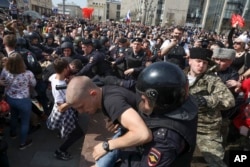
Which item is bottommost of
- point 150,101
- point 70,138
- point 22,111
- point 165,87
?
point 70,138

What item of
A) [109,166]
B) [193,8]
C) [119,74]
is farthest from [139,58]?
[193,8]

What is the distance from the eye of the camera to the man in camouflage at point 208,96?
2678 millimetres

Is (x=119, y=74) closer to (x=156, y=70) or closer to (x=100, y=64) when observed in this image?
(x=100, y=64)

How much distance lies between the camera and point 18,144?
4.20 m

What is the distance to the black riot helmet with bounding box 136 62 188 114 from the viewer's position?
1514 mm

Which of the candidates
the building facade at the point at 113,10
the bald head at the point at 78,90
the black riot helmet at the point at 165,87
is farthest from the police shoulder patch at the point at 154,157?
the building facade at the point at 113,10

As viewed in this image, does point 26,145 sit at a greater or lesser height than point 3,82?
lesser

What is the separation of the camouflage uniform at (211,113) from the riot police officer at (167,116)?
1.14 metres

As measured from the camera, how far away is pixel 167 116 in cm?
153

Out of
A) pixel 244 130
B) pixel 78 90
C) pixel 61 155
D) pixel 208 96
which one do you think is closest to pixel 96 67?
pixel 61 155

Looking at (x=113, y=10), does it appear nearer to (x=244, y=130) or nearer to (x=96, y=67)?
(x=96, y=67)

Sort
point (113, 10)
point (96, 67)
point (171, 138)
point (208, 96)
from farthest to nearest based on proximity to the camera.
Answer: point (113, 10)
point (96, 67)
point (208, 96)
point (171, 138)

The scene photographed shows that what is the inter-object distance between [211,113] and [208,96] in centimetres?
30

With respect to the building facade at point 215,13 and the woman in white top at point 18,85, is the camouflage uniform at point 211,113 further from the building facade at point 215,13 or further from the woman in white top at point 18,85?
the building facade at point 215,13
